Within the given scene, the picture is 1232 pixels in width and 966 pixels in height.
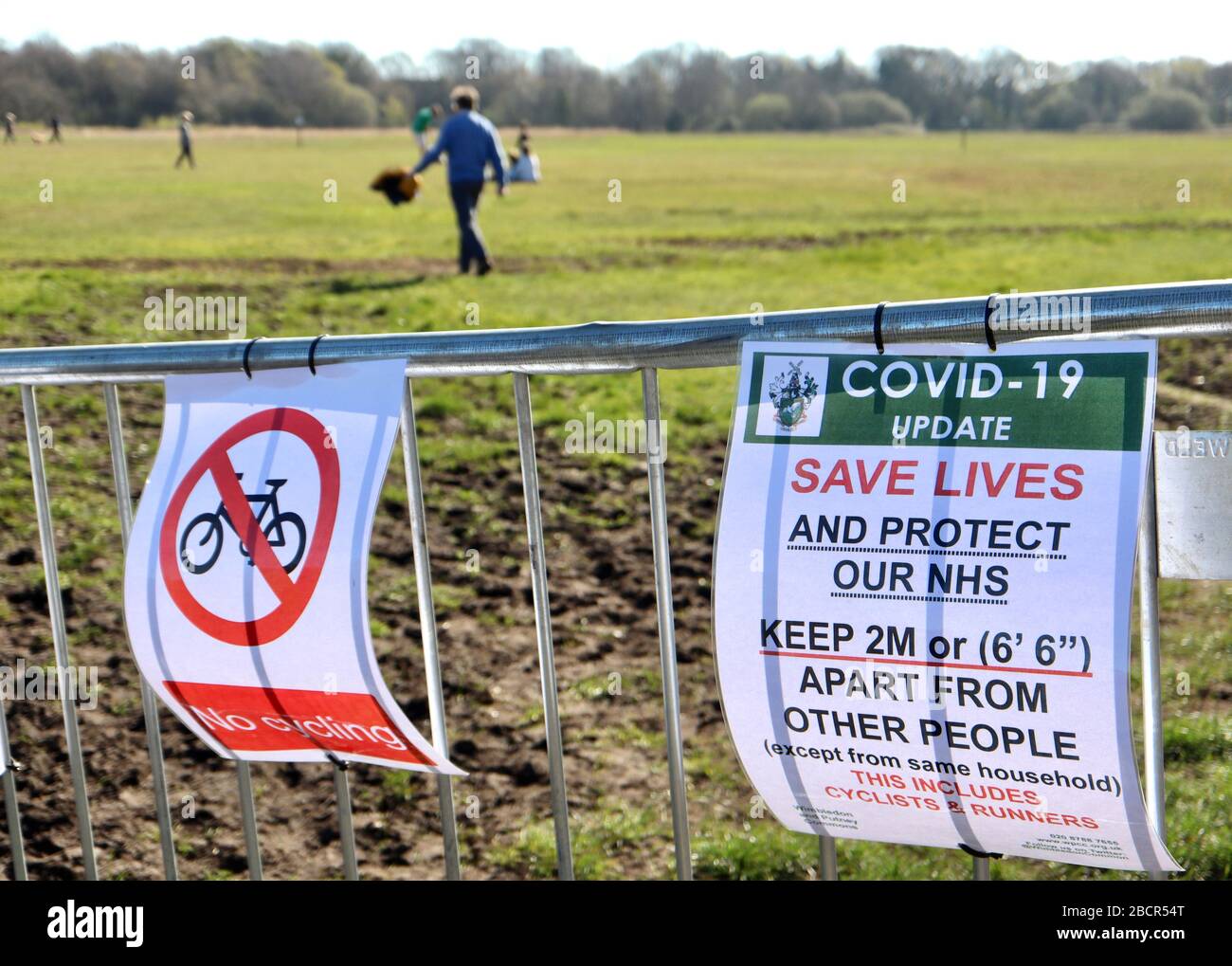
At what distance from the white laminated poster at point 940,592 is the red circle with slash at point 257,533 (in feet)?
2.57

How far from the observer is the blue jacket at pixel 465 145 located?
1436 cm

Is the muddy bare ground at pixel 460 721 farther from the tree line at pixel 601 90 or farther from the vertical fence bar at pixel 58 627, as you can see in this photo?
the tree line at pixel 601 90

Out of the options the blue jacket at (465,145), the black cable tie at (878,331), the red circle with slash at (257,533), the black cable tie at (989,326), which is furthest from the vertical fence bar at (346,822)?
the blue jacket at (465,145)

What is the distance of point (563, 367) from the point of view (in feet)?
8.16

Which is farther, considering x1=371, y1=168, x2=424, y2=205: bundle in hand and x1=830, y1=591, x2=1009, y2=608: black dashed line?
x1=371, y1=168, x2=424, y2=205: bundle in hand

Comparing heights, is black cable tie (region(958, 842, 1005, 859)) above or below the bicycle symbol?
below

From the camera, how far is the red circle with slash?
249 centimetres

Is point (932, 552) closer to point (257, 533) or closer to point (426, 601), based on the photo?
point (426, 601)

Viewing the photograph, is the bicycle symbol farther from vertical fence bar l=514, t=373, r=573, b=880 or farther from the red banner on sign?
vertical fence bar l=514, t=373, r=573, b=880

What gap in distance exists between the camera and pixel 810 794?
221 cm

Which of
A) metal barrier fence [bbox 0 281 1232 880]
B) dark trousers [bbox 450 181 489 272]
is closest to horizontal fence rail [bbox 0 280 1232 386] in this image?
metal barrier fence [bbox 0 281 1232 880]

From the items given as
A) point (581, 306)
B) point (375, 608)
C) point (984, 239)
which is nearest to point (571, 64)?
point (984, 239)

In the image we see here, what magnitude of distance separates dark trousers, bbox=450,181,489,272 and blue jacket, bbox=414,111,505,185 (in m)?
0.13
